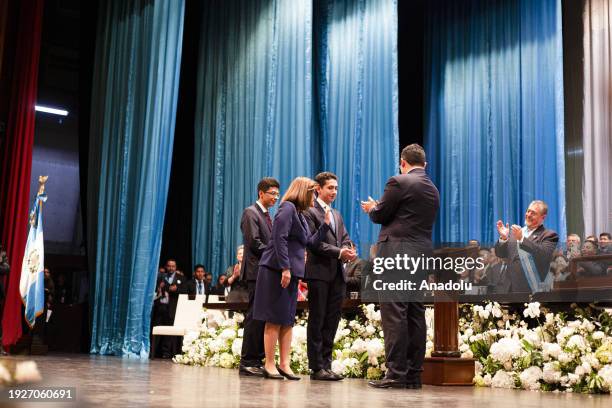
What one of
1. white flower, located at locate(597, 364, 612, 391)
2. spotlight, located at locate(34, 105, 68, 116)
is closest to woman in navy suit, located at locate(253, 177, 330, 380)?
white flower, located at locate(597, 364, 612, 391)

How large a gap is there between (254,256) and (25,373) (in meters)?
3.93

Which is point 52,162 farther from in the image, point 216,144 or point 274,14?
point 274,14

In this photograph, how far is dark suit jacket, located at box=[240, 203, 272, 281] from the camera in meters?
5.31

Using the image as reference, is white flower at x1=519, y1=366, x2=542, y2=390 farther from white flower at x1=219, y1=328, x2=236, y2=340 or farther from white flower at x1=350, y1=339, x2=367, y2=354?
white flower at x1=219, y1=328, x2=236, y2=340

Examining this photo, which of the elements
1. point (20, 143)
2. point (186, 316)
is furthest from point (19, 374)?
point (20, 143)

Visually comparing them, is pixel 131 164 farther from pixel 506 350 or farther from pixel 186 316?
pixel 506 350

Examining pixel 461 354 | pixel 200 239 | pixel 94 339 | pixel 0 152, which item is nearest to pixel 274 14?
pixel 200 239

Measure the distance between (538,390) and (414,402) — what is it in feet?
5.27

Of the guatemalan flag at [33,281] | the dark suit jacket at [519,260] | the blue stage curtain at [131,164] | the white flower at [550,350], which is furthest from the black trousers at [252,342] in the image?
the blue stage curtain at [131,164]

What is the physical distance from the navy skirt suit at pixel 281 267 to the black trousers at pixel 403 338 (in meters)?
0.63

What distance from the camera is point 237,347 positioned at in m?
6.79

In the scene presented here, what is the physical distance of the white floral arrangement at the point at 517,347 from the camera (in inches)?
181

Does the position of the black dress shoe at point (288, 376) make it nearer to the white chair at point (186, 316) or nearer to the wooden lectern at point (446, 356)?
the wooden lectern at point (446, 356)

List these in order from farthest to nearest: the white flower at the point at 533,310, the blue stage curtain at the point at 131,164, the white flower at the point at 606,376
→ the blue stage curtain at the point at 131,164 < the white flower at the point at 533,310 < the white flower at the point at 606,376
